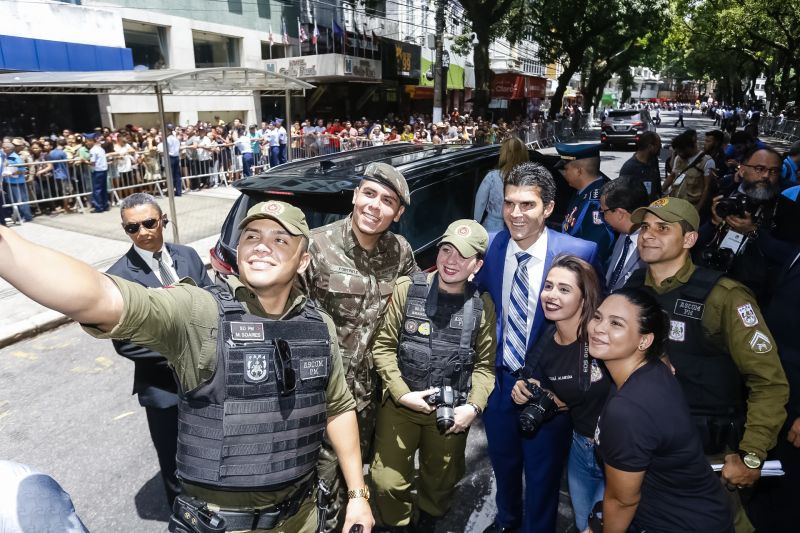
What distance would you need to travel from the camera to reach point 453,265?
8.34 feet

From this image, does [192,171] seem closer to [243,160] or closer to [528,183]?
[243,160]

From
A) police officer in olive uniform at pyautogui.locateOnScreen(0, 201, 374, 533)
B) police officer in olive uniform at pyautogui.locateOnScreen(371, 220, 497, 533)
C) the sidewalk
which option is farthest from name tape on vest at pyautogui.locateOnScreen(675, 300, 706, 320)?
the sidewalk

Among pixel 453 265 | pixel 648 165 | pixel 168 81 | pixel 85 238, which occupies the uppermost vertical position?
pixel 168 81

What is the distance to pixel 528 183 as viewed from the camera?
275 cm

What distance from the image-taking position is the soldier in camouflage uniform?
2.69m

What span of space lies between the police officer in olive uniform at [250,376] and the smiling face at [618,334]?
42.4 inches

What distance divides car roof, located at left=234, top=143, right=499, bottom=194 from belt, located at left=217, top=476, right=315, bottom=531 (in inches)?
85.1

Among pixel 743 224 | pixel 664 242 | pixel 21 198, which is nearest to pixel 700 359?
pixel 664 242

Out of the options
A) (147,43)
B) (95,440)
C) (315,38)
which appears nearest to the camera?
(95,440)

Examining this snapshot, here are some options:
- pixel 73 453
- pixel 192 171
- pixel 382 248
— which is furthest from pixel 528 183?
pixel 192 171

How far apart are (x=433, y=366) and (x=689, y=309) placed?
1.24 meters

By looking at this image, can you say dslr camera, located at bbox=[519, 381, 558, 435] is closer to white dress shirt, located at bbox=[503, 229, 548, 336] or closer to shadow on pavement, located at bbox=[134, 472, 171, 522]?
white dress shirt, located at bbox=[503, 229, 548, 336]

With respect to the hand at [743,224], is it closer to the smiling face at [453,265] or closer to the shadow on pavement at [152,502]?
the smiling face at [453,265]

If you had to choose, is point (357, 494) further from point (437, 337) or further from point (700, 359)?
point (700, 359)
